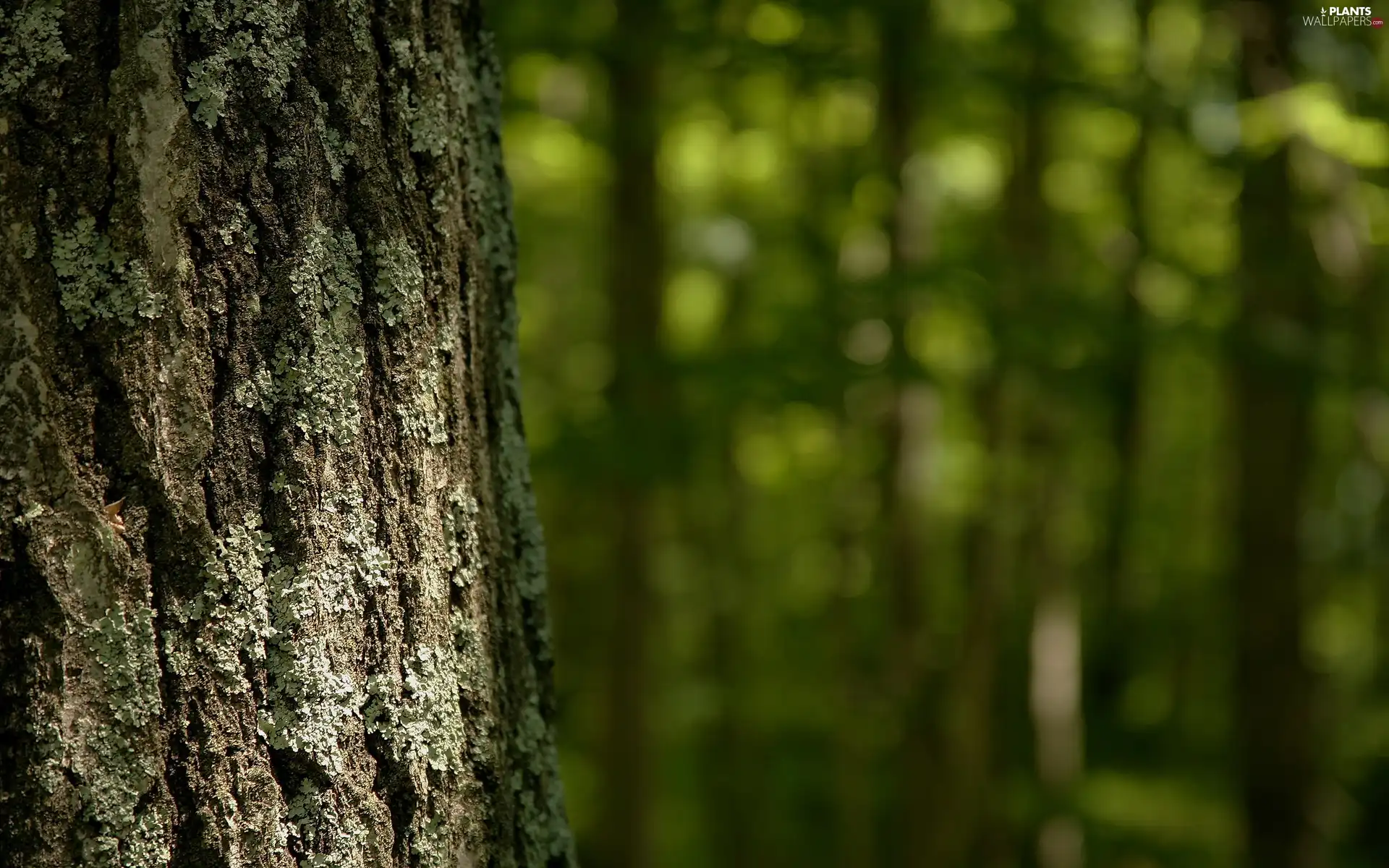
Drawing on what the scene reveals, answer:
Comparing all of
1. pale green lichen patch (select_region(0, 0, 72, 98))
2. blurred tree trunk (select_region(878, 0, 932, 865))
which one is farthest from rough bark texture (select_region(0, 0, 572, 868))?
blurred tree trunk (select_region(878, 0, 932, 865))

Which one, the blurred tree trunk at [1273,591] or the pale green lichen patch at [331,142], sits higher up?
the pale green lichen patch at [331,142]

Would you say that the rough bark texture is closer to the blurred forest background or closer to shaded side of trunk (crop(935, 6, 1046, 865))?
the blurred forest background

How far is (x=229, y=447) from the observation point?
3.09 ft

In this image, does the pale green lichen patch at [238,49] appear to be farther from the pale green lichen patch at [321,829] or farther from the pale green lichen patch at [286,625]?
the pale green lichen patch at [321,829]

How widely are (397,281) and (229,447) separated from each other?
0.75 ft

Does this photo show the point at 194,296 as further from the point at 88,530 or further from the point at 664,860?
the point at 664,860

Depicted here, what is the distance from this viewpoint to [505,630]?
1173 millimetres

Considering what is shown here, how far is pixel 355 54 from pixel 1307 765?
6502 mm

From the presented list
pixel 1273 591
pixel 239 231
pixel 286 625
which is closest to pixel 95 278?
pixel 239 231

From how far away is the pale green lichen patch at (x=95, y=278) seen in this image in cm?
90

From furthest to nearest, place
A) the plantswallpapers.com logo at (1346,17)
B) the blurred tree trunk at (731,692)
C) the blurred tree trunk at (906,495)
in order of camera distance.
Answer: the blurred tree trunk at (731,692), the plantswallpapers.com logo at (1346,17), the blurred tree trunk at (906,495)

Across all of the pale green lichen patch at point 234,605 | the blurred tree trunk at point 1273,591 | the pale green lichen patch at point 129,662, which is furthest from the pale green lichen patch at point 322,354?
the blurred tree trunk at point 1273,591

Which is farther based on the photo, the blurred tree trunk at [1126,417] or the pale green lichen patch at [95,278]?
the blurred tree trunk at [1126,417]

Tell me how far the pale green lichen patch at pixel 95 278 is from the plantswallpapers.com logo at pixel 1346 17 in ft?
19.0
